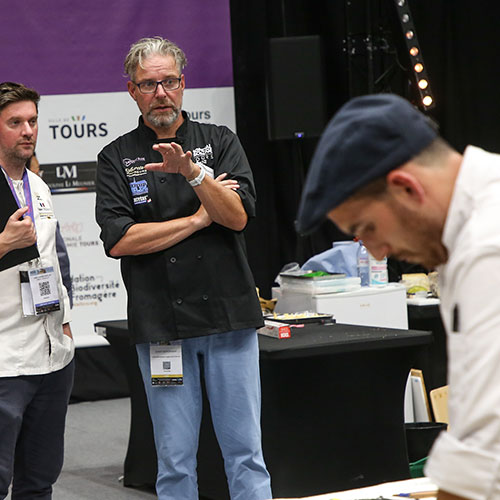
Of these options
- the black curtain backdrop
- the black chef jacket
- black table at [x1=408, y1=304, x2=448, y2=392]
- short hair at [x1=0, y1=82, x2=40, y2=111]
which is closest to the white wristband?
the black chef jacket

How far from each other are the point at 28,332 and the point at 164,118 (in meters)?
0.78

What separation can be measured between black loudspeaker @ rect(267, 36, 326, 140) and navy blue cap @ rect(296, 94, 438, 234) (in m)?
5.23

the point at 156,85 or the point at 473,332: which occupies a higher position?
the point at 156,85

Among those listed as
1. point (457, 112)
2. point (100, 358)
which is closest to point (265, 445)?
point (100, 358)

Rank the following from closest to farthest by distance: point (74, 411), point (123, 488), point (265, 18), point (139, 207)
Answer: point (139, 207)
point (123, 488)
point (74, 411)
point (265, 18)

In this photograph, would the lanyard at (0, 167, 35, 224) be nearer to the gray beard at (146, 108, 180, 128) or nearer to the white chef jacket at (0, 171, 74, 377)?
the white chef jacket at (0, 171, 74, 377)

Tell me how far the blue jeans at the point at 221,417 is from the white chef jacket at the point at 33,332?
Result: 0.34 meters

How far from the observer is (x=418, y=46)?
639cm

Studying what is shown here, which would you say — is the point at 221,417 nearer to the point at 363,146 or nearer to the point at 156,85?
the point at 156,85

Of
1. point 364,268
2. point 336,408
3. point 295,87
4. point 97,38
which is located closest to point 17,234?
point 336,408

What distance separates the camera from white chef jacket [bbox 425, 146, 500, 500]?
3.52 ft

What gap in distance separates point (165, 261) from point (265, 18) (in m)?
4.22

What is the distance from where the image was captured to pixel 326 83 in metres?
6.71

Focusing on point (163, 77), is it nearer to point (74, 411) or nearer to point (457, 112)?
point (74, 411)
